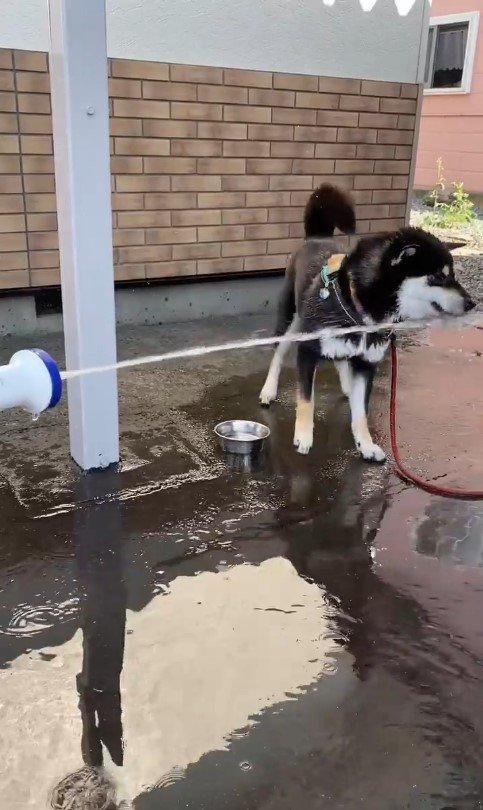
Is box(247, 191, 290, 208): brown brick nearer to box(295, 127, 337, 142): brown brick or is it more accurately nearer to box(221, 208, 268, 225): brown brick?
box(221, 208, 268, 225): brown brick

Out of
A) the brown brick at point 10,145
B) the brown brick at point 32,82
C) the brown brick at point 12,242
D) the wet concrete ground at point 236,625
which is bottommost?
the wet concrete ground at point 236,625

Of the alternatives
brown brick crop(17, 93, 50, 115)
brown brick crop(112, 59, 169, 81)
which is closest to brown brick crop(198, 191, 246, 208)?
brown brick crop(112, 59, 169, 81)

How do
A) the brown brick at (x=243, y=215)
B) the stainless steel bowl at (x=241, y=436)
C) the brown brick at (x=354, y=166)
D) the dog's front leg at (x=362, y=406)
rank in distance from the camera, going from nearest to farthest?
the stainless steel bowl at (x=241, y=436) < the dog's front leg at (x=362, y=406) < the brown brick at (x=243, y=215) < the brown brick at (x=354, y=166)

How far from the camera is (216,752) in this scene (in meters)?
1.87

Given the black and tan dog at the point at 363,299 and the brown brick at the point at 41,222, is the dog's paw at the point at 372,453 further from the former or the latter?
the brown brick at the point at 41,222

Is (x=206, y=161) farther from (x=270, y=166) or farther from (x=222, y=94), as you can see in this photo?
(x=270, y=166)

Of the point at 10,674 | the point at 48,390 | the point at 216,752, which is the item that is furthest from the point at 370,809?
the point at 48,390

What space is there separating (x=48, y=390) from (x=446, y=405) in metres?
3.40

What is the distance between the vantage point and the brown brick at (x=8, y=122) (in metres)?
5.08

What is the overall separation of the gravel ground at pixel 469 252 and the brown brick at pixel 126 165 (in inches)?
140

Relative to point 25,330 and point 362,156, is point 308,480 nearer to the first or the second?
point 25,330

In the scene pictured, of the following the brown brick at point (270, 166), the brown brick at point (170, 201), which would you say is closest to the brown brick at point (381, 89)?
Result: the brown brick at point (270, 166)

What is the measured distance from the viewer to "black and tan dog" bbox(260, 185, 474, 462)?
11.1 ft

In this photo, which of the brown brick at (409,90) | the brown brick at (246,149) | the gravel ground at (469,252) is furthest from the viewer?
the gravel ground at (469,252)
